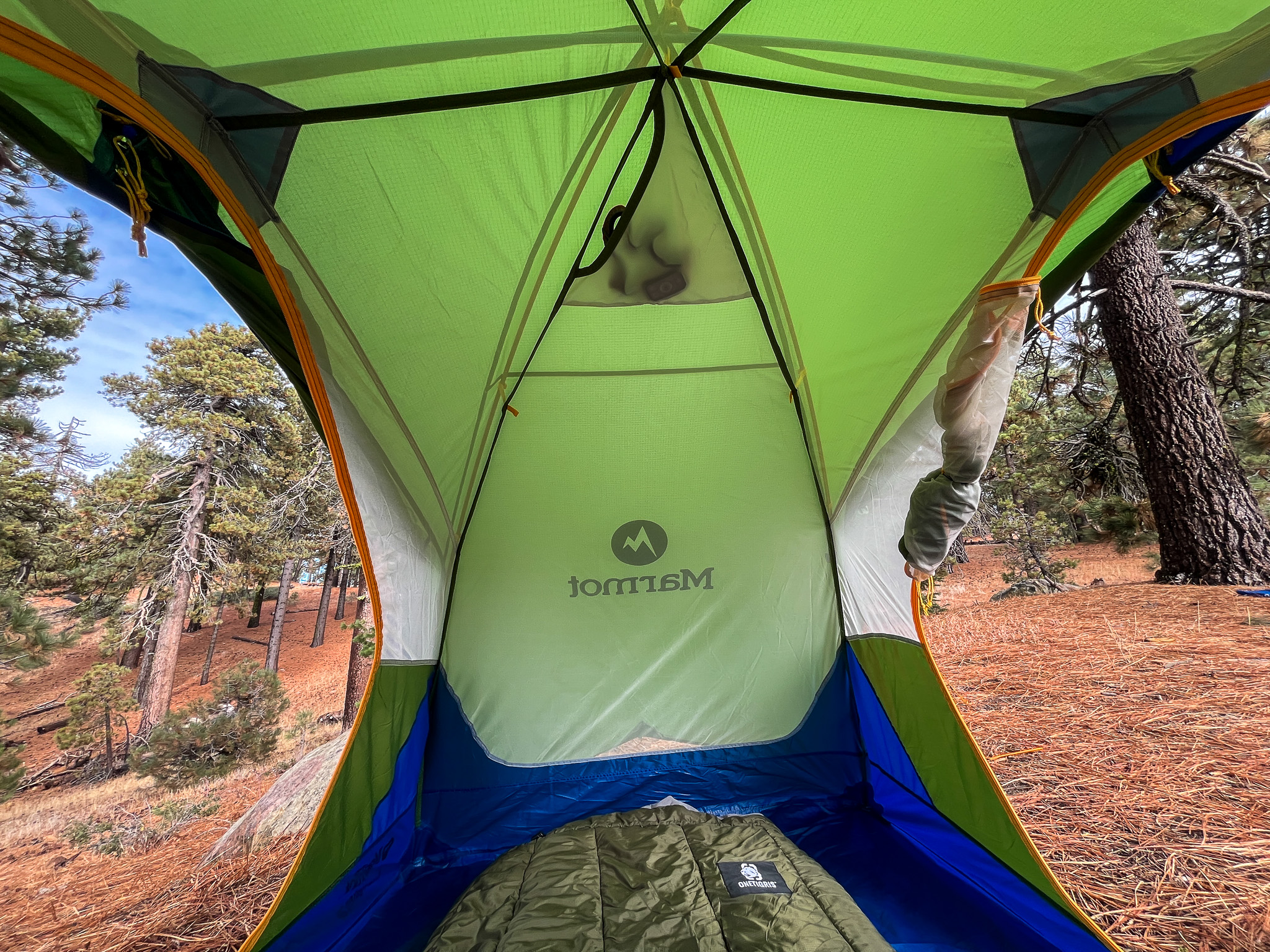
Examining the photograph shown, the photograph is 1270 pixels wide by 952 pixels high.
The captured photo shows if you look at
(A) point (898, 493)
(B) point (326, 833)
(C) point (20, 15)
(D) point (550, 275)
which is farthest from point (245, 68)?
(A) point (898, 493)

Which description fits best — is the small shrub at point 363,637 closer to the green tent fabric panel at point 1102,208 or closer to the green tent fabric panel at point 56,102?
the green tent fabric panel at point 56,102

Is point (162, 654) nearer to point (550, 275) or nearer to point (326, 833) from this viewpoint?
point (326, 833)

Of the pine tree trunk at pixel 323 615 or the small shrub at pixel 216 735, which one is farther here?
the pine tree trunk at pixel 323 615

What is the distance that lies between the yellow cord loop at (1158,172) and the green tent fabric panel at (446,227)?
1247 millimetres

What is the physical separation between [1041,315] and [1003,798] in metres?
1.40

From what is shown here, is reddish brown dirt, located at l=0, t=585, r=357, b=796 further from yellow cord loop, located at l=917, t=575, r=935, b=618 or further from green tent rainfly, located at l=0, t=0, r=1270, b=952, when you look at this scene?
yellow cord loop, located at l=917, t=575, r=935, b=618

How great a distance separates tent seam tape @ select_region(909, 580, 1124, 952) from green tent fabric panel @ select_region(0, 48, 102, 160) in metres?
2.51

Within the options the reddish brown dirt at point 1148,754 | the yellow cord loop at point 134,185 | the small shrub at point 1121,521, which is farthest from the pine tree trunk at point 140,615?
the small shrub at point 1121,521

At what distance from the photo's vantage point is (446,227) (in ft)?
5.22

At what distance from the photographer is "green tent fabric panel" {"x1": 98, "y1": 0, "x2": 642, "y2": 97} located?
0.99 m

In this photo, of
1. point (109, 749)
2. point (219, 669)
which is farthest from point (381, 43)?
point (219, 669)

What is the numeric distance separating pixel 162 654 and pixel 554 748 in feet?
26.2

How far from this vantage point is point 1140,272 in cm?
339

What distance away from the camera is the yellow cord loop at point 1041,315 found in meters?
1.23
